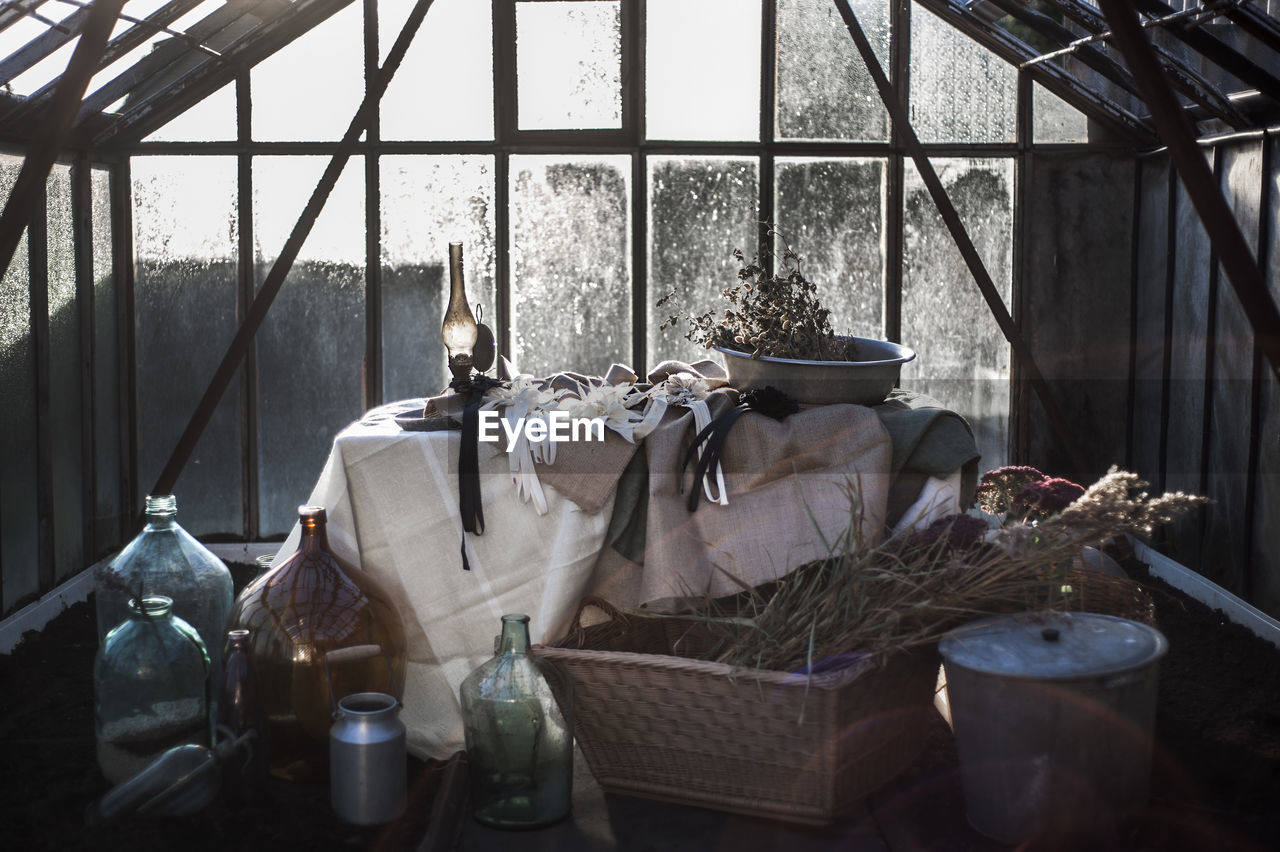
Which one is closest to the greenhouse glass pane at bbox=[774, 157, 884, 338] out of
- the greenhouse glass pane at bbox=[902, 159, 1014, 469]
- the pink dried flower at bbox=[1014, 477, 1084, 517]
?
the greenhouse glass pane at bbox=[902, 159, 1014, 469]

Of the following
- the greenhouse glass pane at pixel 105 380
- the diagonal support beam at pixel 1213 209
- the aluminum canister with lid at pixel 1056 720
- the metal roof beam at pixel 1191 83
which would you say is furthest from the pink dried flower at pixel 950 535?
the greenhouse glass pane at pixel 105 380

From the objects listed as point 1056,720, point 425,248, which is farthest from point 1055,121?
point 1056,720

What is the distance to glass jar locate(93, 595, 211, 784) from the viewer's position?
3.16m

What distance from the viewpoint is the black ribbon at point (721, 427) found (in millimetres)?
3176

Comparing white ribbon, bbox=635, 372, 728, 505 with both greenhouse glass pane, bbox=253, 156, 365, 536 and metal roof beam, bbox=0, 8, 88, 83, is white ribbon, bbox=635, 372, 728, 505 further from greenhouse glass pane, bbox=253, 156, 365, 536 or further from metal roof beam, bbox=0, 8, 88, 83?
greenhouse glass pane, bbox=253, 156, 365, 536

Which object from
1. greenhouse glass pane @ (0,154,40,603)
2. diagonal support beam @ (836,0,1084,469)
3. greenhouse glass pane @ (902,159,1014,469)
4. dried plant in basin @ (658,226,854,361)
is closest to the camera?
dried plant in basin @ (658,226,854,361)

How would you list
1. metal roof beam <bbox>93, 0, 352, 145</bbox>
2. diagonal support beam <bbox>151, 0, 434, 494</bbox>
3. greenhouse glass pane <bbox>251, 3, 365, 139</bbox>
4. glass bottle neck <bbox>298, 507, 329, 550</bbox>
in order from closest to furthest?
glass bottle neck <bbox>298, 507, 329, 550</bbox> → diagonal support beam <bbox>151, 0, 434, 494</bbox> → metal roof beam <bbox>93, 0, 352, 145</bbox> → greenhouse glass pane <bbox>251, 3, 365, 139</bbox>

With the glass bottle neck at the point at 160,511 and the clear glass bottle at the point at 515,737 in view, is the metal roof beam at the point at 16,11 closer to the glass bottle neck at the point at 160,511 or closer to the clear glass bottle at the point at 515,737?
the glass bottle neck at the point at 160,511

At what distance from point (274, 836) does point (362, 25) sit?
13.5 ft

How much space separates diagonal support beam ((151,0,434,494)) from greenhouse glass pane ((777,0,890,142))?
68.7 inches

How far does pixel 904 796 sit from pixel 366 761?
1.31 meters

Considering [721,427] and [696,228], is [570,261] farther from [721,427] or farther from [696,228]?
[721,427]

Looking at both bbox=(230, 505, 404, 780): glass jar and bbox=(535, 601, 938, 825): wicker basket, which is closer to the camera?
bbox=(535, 601, 938, 825): wicker basket

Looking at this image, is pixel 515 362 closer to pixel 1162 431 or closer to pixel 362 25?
pixel 362 25
